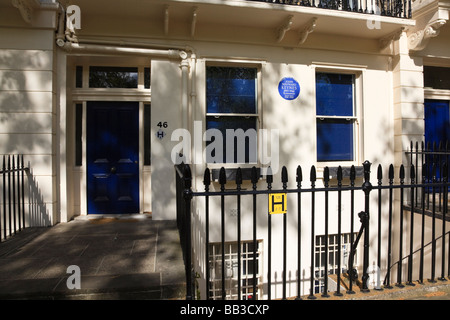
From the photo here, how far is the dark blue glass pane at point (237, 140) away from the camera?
16.5 feet

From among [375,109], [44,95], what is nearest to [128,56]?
[44,95]

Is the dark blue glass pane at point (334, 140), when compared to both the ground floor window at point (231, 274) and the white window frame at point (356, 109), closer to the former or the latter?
the white window frame at point (356, 109)

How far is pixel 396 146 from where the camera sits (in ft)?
18.1

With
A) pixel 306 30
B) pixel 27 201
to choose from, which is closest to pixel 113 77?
pixel 27 201

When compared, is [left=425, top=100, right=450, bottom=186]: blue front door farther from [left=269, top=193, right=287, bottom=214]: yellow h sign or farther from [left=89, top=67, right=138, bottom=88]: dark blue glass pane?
[left=89, top=67, right=138, bottom=88]: dark blue glass pane

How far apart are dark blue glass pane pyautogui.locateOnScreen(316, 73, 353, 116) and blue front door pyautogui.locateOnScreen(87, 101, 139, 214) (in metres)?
3.72

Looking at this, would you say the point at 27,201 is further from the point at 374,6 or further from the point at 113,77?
the point at 374,6

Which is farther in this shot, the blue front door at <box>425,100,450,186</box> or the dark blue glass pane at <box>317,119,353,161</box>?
the blue front door at <box>425,100,450,186</box>

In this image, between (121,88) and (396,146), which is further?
(396,146)

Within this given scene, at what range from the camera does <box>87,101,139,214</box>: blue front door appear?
5039mm

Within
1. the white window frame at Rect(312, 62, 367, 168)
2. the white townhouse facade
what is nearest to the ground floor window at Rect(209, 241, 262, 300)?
the white townhouse facade

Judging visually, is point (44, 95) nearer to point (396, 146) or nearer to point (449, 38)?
point (396, 146)

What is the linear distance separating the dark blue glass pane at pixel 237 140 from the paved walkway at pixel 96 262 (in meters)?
1.63

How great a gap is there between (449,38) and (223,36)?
16.3 feet
